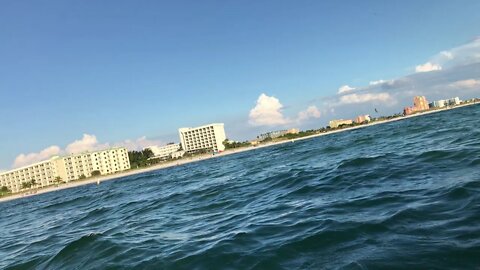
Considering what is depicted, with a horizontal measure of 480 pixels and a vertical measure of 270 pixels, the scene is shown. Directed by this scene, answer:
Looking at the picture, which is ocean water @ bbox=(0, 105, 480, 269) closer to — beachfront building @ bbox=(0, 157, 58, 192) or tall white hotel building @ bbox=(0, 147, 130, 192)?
tall white hotel building @ bbox=(0, 147, 130, 192)

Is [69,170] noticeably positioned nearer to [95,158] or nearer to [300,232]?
[95,158]

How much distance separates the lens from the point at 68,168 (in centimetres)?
16588

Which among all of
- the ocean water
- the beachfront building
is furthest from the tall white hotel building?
the ocean water

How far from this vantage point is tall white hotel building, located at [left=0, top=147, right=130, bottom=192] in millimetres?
165125

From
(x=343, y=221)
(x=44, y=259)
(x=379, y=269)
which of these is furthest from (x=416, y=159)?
(x=44, y=259)

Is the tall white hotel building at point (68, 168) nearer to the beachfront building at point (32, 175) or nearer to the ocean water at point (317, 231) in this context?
the beachfront building at point (32, 175)

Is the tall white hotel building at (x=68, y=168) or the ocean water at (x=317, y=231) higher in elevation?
the tall white hotel building at (x=68, y=168)

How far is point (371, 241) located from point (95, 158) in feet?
575

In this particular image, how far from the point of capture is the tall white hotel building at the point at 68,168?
165125 mm

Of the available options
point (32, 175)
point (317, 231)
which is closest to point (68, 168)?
point (32, 175)

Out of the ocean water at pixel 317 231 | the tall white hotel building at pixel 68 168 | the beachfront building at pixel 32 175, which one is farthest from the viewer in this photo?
the beachfront building at pixel 32 175

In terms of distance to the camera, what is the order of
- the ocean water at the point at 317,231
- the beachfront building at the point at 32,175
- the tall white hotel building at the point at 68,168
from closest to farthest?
the ocean water at the point at 317,231
the tall white hotel building at the point at 68,168
the beachfront building at the point at 32,175

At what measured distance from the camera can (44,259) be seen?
29.8 feet

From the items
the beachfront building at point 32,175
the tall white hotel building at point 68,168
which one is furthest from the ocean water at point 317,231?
the beachfront building at point 32,175
